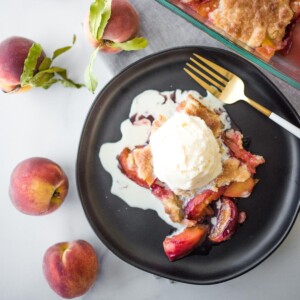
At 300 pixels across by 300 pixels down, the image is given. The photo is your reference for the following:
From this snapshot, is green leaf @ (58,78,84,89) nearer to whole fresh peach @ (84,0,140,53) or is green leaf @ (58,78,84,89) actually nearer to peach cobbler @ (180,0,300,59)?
whole fresh peach @ (84,0,140,53)

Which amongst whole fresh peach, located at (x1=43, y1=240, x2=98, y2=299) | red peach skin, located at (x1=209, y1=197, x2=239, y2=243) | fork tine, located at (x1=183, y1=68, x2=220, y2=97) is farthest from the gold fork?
whole fresh peach, located at (x1=43, y1=240, x2=98, y2=299)

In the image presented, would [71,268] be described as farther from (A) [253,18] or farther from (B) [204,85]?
(A) [253,18]

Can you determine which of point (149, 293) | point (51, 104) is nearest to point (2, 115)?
point (51, 104)

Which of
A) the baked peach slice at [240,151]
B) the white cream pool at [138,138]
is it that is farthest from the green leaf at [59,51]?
the baked peach slice at [240,151]

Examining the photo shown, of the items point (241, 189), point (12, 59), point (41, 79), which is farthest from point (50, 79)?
point (241, 189)

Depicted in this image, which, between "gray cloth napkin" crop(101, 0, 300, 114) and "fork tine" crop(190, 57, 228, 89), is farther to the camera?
"gray cloth napkin" crop(101, 0, 300, 114)

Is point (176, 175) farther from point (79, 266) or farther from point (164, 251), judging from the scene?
point (79, 266)

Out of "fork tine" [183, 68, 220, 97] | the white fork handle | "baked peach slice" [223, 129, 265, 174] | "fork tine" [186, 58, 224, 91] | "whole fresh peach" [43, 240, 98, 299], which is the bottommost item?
"whole fresh peach" [43, 240, 98, 299]

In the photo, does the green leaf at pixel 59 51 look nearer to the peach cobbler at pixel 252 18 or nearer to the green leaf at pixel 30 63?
the green leaf at pixel 30 63
